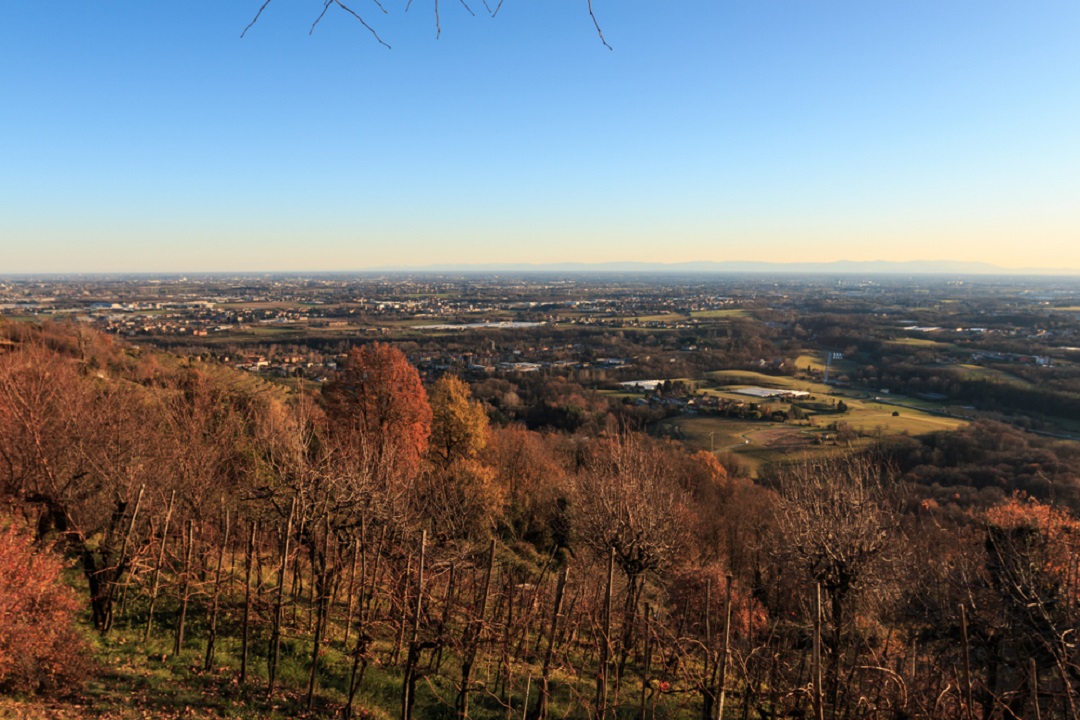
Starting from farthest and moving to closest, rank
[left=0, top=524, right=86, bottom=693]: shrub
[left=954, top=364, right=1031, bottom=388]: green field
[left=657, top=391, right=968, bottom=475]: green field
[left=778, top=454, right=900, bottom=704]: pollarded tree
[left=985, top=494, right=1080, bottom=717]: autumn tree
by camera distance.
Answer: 1. [left=954, top=364, right=1031, bottom=388]: green field
2. [left=657, top=391, right=968, bottom=475]: green field
3. [left=778, top=454, right=900, bottom=704]: pollarded tree
4. [left=985, top=494, right=1080, bottom=717]: autumn tree
5. [left=0, top=524, right=86, bottom=693]: shrub

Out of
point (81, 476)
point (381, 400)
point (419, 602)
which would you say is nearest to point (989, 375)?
point (381, 400)

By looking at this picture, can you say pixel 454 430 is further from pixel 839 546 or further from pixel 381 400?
pixel 839 546

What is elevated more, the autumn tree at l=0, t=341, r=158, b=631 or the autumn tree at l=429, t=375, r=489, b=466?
the autumn tree at l=0, t=341, r=158, b=631

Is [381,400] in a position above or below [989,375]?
above

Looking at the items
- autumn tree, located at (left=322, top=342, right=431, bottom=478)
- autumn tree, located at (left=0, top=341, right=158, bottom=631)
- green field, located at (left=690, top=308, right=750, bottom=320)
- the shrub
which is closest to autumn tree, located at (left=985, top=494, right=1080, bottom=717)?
the shrub

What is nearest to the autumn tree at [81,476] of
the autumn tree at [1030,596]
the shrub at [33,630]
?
the shrub at [33,630]

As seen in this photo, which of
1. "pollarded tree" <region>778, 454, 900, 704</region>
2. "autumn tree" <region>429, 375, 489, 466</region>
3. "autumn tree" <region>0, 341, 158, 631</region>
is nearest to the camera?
"pollarded tree" <region>778, 454, 900, 704</region>

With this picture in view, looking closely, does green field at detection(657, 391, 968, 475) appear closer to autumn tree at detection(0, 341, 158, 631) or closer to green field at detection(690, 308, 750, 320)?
autumn tree at detection(0, 341, 158, 631)

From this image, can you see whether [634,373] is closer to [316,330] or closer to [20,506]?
[316,330]
